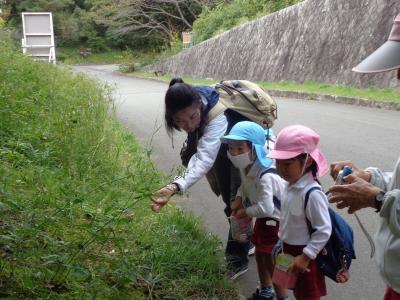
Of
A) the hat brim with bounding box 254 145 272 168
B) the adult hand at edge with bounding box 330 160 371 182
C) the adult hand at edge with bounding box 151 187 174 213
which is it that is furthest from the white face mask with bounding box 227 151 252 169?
the adult hand at edge with bounding box 330 160 371 182

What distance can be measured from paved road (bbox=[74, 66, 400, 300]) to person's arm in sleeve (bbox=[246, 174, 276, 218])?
764mm

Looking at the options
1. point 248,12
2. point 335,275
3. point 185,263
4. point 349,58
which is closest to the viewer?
point 335,275

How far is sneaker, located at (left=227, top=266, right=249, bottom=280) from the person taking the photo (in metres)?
3.72

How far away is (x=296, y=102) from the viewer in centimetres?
1333

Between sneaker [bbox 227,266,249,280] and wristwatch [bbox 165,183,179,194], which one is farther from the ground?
wristwatch [bbox 165,183,179,194]

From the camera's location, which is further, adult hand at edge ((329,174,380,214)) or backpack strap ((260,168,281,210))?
backpack strap ((260,168,281,210))

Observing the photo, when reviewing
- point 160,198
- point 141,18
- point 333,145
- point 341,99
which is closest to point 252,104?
point 160,198

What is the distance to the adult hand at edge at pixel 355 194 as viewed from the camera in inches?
79.1

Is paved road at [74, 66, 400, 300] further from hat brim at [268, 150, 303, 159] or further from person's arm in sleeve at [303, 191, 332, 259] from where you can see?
hat brim at [268, 150, 303, 159]

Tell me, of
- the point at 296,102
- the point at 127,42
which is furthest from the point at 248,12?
the point at 127,42

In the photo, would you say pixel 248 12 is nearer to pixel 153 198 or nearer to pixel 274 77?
pixel 274 77

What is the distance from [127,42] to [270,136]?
163 feet

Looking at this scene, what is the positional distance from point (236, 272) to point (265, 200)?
91cm

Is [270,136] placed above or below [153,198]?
above
